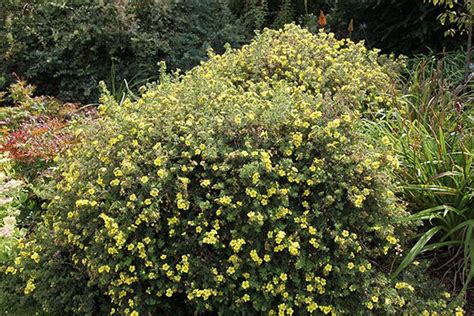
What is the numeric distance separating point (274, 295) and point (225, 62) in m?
1.74

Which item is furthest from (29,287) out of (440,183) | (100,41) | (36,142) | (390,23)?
(390,23)

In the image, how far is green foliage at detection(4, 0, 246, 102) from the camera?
5.46 metres

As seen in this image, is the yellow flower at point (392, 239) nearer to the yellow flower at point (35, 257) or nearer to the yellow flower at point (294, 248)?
the yellow flower at point (294, 248)

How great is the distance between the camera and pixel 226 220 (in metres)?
2.78

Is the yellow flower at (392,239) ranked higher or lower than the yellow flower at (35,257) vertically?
higher

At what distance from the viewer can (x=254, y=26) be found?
20.6ft

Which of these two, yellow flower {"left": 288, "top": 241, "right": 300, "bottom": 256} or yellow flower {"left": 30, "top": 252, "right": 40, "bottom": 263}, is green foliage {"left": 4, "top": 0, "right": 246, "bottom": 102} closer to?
yellow flower {"left": 30, "top": 252, "right": 40, "bottom": 263}

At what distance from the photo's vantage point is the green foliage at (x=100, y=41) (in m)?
5.46

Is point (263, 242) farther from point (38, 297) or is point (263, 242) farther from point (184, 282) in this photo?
point (38, 297)

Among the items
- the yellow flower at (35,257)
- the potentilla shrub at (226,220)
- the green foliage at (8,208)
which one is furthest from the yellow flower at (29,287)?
the green foliage at (8,208)

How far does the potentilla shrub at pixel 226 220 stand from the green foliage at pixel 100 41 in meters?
2.45

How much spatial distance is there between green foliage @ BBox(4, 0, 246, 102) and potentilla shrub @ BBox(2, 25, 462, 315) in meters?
Answer: 2.45

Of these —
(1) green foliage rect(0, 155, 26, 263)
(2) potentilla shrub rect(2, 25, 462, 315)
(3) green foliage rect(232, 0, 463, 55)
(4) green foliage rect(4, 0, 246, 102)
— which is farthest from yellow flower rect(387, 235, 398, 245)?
(4) green foliage rect(4, 0, 246, 102)

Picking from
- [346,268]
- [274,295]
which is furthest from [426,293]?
[274,295]
